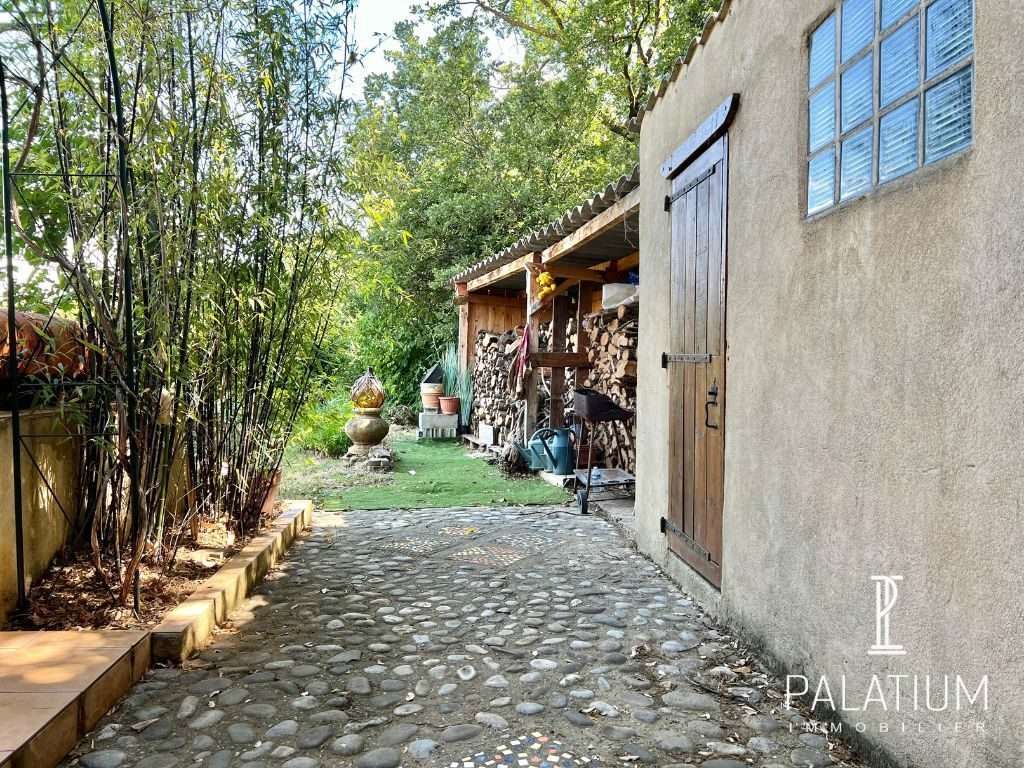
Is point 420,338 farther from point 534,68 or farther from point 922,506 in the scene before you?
point 922,506

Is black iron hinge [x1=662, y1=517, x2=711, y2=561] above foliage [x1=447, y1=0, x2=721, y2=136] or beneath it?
beneath

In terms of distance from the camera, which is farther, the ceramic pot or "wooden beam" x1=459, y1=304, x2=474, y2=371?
"wooden beam" x1=459, y1=304, x2=474, y2=371

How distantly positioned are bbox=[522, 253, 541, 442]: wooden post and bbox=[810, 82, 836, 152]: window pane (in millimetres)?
4639

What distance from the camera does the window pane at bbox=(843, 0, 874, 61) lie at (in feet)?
6.39

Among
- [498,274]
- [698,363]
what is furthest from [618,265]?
[698,363]

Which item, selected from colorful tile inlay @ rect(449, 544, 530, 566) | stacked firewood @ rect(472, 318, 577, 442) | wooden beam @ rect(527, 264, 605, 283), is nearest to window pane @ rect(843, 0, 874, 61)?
colorful tile inlay @ rect(449, 544, 530, 566)

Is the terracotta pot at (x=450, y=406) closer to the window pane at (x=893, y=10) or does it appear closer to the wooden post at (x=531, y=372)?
the wooden post at (x=531, y=372)

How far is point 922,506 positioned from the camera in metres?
1.64

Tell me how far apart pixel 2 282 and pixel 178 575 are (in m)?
1.48

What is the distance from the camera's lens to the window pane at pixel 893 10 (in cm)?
179

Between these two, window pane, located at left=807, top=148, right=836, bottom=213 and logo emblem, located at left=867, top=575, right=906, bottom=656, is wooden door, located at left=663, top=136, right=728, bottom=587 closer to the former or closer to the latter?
window pane, located at left=807, top=148, right=836, bottom=213

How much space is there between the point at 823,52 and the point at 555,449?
4.59 metres

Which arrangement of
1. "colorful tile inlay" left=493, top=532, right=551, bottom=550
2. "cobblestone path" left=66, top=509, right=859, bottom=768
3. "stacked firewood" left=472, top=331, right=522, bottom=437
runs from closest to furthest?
"cobblestone path" left=66, top=509, right=859, bottom=768
"colorful tile inlay" left=493, top=532, right=551, bottom=550
"stacked firewood" left=472, top=331, right=522, bottom=437

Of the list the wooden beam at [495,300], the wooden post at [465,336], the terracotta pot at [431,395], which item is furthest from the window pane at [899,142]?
the terracotta pot at [431,395]
